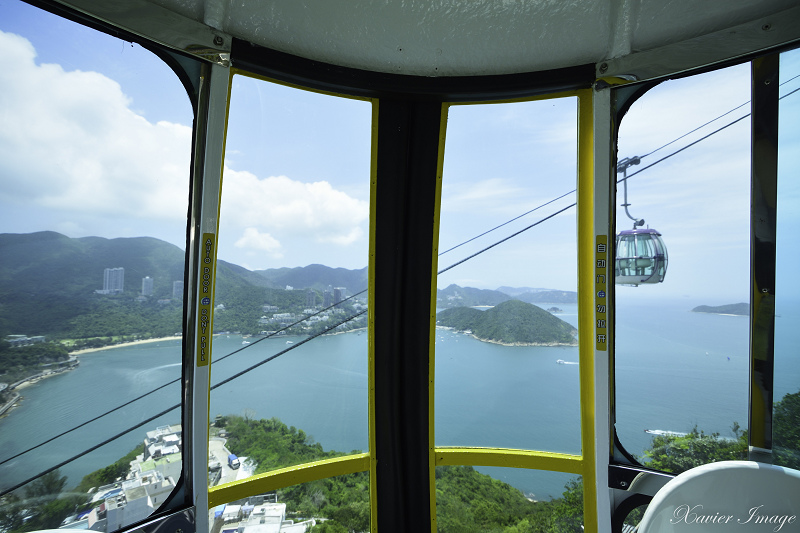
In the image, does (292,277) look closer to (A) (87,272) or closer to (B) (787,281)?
(A) (87,272)

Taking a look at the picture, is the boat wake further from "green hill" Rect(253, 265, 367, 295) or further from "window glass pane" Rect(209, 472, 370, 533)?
"green hill" Rect(253, 265, 367, 295)

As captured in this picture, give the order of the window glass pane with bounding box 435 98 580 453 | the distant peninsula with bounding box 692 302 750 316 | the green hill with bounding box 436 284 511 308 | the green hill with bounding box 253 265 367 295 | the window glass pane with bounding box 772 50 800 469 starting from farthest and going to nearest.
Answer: the green hill with bounding box 436 284 511 308
the window glass pane with bounding box 435 98 580 453
the green hill with bounding box 253 265 367 295
the distant peninsula with bounding box 692 302 750 316
the window glass pane with bounding box 772 50 800 469

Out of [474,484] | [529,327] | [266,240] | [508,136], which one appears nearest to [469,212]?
[508,136]

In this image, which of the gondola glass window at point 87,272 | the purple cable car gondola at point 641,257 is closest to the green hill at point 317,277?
the gondola glass window at point 87,272

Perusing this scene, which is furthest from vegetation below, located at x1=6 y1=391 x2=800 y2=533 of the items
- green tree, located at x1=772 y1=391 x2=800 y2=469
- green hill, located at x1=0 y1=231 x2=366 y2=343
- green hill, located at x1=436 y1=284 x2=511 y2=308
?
green hill, located at x1=436 y1=284 x2=511 y2=308

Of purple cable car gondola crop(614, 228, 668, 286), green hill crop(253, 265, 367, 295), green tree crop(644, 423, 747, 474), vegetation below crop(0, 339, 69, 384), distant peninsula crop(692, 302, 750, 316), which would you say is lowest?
green tree crop(644, 423, 747, 474)

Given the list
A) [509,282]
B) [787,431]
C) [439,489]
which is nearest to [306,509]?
[439,489]
